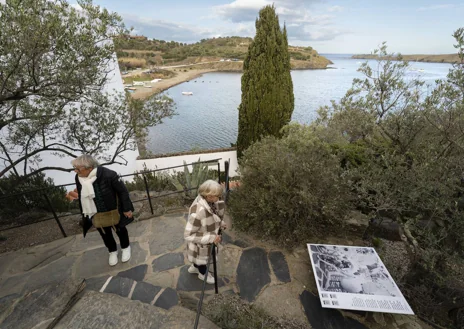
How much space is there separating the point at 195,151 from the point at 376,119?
32.9 feet

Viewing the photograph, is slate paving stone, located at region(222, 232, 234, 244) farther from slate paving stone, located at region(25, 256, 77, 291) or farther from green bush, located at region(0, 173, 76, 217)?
green bush, located at region(0, 173, 76, 217)

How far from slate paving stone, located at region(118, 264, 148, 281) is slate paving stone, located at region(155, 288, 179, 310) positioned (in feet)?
1.82

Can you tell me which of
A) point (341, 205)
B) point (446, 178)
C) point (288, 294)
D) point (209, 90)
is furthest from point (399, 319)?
point (209, 90)

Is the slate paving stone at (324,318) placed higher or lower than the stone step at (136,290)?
lower

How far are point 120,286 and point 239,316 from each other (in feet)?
4.95

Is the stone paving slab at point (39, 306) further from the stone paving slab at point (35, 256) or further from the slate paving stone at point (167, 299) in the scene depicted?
the stone paving slab at point (35, 256)

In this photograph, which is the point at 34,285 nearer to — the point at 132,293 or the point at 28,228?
the point at 132,293

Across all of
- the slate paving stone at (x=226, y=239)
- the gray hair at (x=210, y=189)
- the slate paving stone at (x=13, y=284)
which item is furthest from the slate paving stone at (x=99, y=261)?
the gray hair at (x=210, y=189)

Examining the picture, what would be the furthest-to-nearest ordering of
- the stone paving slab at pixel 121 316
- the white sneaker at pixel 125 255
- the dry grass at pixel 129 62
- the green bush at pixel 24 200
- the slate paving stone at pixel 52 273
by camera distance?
the dry grass at pixel 129 62 < the green bush at pixel 24 200 < the white sneaker at pixel 125 255 < the slate paving stone at pixel 52 273 < the stone paving slab at pixel 121 316

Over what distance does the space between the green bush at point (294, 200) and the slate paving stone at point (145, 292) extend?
1.67 m

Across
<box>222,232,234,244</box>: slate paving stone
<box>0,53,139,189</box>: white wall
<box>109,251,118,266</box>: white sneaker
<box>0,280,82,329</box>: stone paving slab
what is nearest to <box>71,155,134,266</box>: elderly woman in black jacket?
<box>109,251,118,266</box>: white sneaker

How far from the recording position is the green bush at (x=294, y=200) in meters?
3.55

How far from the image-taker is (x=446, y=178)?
300cm

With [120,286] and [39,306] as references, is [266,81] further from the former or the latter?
[39,306]
